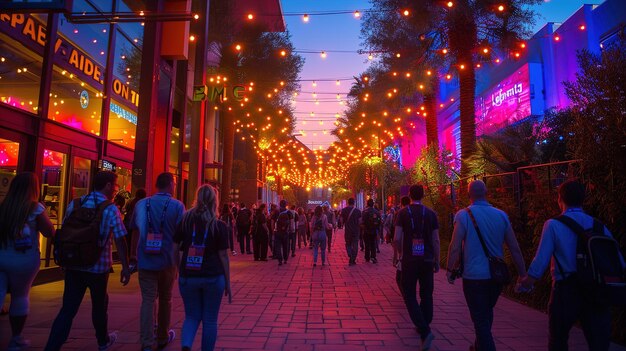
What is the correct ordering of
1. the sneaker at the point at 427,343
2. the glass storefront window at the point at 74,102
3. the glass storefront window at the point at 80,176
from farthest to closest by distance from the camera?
1. the glass storefront window at the point at 80,176
2. the glass storefront window at the point at 74,102
3. the sneaker at the point at 427,343

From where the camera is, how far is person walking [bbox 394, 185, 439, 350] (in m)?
4.42

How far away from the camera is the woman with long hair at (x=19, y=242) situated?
3.60m

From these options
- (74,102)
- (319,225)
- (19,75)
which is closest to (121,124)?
(74,102)

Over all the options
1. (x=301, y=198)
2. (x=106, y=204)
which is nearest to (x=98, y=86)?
(x=106, y=204)

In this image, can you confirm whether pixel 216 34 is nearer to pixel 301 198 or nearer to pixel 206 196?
pixel 206 196

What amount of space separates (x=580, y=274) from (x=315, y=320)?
3270mm

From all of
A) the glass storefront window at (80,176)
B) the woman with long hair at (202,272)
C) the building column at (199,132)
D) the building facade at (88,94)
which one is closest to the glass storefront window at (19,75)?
the building facade at (88,94)

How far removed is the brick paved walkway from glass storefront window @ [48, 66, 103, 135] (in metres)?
3.57

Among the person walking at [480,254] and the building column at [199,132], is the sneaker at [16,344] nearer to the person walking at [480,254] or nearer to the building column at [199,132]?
the person walking at [480,254]

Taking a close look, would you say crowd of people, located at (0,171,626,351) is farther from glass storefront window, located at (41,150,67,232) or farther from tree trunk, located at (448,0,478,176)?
tree trunk, located at (448,0,478,176)

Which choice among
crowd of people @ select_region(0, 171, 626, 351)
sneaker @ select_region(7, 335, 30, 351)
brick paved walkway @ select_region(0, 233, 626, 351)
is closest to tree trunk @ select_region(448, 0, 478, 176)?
brick paved walkway @ select_region(0, 233, 626, 351)

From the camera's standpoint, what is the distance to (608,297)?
2820 mm

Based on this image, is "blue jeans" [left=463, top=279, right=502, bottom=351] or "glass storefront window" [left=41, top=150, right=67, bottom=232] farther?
"glass storefront window" [left=41, top=150, right=67, bottom=232]

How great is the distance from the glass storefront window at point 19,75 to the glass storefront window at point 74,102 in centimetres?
48
